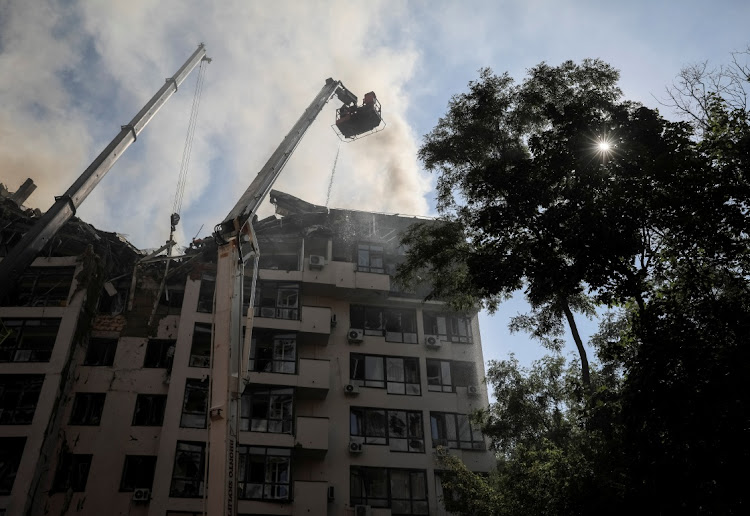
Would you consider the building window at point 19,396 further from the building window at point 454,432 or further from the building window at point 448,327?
the building window at point 448,327

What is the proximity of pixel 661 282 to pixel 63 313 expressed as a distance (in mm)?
26126

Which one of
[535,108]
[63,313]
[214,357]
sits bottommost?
[214,357]

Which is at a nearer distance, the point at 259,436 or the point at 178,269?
the point at 259,436

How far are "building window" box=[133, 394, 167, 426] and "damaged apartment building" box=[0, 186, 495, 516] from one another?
61 millimetres

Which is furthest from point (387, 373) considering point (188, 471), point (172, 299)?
point (172, 299)

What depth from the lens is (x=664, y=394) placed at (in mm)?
10586

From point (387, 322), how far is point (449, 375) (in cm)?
450

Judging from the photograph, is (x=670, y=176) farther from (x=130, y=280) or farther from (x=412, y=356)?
(x=130, y=280)

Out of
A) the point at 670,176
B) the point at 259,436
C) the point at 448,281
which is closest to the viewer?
the point at 670,176

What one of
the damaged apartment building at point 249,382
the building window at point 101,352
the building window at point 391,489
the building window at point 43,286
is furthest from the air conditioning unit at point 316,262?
the building window at point 43,286

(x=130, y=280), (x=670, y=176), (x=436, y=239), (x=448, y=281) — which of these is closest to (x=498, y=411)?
(x=448, y=281)

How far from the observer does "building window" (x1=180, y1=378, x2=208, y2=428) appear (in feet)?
82.4

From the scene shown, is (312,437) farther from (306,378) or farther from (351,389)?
(351,389)

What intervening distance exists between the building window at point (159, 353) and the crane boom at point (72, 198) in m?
11.4
